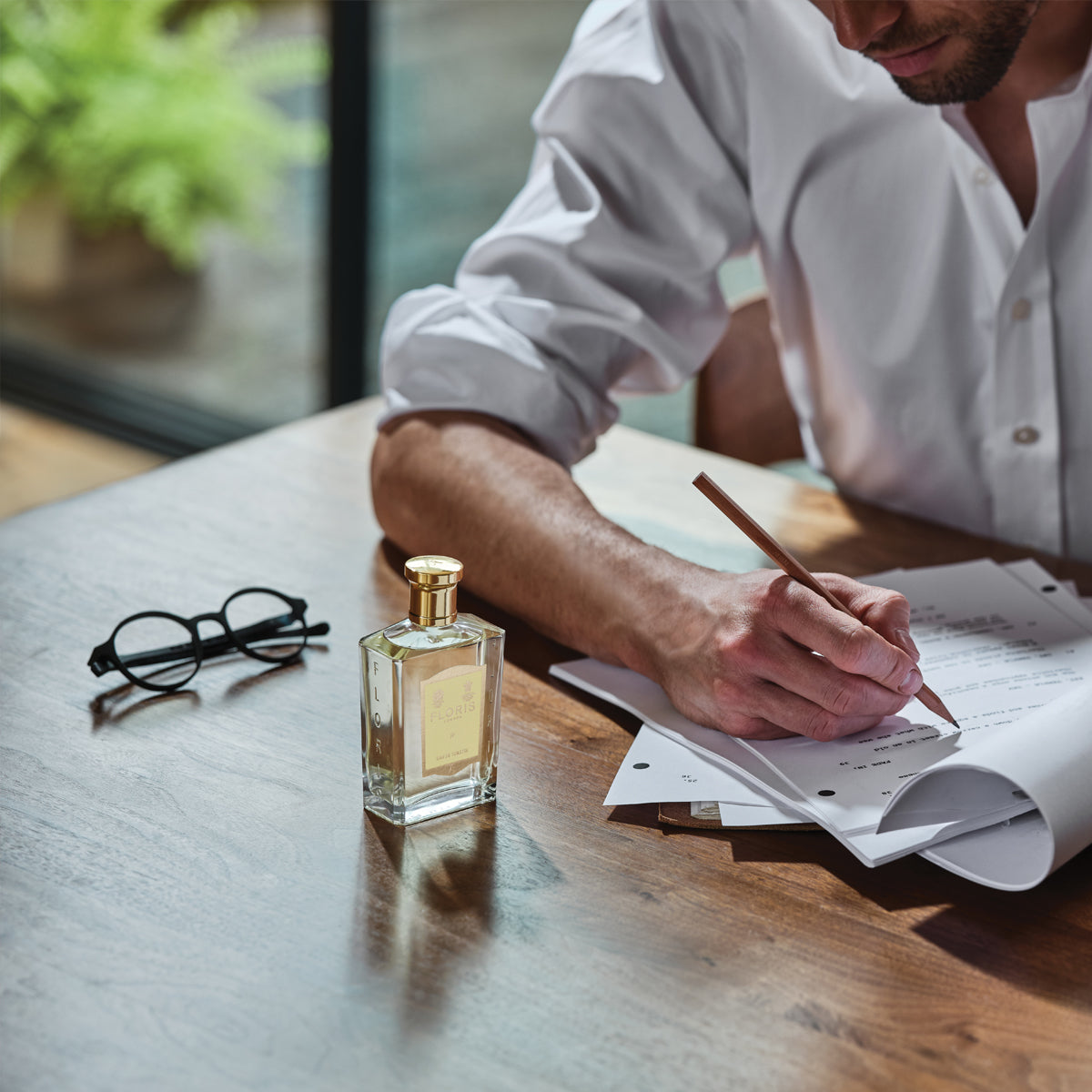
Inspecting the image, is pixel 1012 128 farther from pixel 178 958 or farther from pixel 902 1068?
pixel 178 958

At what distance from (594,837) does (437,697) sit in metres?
0.13

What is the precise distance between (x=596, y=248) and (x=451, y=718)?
675 millimetres

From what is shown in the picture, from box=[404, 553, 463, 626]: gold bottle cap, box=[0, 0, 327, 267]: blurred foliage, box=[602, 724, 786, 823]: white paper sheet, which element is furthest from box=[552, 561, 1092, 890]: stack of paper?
box=[0, 0, 327, 267]: blurred foliage

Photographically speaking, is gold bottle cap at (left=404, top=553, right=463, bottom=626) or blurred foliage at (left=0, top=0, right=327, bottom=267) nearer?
gold bottle cap at (left=404, top=553, right=463, bottom=626)

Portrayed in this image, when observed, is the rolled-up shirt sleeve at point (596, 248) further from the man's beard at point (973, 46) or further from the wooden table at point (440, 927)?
the wooden table at point (440, 927)

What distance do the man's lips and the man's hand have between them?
519mm

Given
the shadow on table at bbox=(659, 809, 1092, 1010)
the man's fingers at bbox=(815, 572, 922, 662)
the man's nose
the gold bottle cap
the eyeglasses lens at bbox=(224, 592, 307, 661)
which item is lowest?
the eyeglasses lens at bbox=(224, 592, 307, 661)

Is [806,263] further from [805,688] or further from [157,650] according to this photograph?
[157,650]

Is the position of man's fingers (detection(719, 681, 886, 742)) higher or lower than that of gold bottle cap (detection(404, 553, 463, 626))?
lower

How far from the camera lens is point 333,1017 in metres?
0.68

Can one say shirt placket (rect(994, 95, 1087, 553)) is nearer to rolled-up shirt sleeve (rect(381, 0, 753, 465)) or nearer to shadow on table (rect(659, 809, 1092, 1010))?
rolled-up shirt sleeve (rect(381, 0, 753, 465))

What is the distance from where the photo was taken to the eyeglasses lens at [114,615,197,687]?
1000 mm

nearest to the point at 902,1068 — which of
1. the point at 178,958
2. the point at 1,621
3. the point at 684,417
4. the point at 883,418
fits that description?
the point at 178,958

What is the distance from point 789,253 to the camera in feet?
4.94
